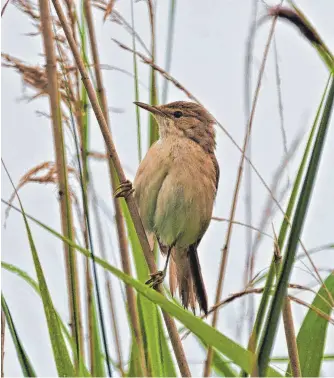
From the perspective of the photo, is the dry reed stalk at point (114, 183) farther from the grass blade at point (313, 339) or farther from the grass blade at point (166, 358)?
the grass blade at point (313, 339)

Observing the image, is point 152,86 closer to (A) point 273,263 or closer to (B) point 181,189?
(B) point 181,189

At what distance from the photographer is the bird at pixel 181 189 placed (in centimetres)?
302

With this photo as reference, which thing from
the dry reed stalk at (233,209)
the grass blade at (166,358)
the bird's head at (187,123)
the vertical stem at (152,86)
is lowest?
the grass blade at (166,358)

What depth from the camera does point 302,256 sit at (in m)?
1.80

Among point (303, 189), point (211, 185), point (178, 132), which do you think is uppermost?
point (178, 132)

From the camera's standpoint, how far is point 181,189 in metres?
3.03

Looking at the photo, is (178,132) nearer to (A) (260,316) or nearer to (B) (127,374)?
(B) (127,374)

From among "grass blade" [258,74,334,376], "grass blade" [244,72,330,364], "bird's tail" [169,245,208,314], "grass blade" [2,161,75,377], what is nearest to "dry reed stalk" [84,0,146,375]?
"grass blade" [2,161,75,377]

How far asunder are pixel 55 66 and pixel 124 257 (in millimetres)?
687

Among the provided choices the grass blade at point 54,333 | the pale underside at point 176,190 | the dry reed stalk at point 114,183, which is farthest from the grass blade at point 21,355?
the pale underside at point 176,190

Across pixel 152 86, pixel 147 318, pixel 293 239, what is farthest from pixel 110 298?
pixel 293 239

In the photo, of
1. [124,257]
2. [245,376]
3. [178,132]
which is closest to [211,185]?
A: [178,132]

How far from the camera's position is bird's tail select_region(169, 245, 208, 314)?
3.04 m

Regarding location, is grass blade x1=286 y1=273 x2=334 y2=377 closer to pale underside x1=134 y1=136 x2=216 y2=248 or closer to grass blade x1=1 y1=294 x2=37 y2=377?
grass blade x1=1 y1=294 x2=37 y2=377
